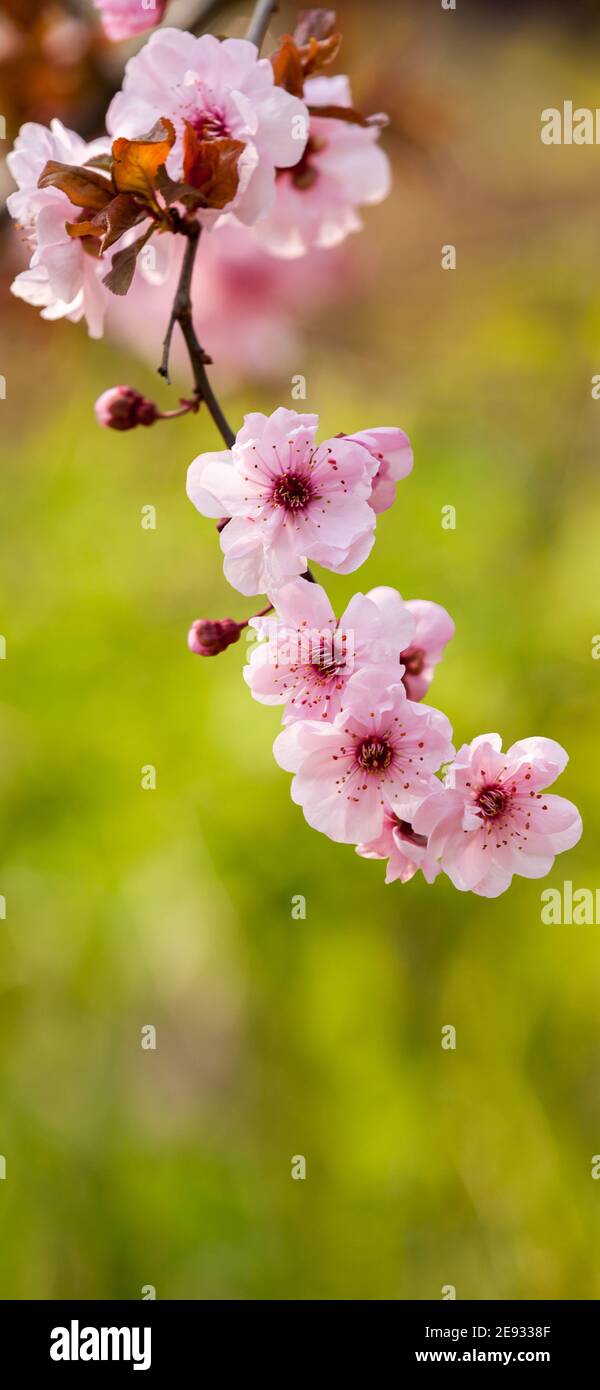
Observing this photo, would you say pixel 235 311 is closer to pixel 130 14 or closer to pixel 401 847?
pixel 130 14

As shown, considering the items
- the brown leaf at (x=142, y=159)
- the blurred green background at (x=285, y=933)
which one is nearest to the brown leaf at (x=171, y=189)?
the brown leaf at (x=142, y=159)

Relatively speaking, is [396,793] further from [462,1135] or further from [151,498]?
[151,498]

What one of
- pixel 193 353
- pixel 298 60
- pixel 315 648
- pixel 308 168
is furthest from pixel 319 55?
pixel 315 648

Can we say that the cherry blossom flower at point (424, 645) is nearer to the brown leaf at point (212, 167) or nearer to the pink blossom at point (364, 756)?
the pink blossom at point (364, 756)

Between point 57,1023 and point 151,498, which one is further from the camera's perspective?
point 151,498

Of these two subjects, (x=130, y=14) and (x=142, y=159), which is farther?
(x=130, y=14)

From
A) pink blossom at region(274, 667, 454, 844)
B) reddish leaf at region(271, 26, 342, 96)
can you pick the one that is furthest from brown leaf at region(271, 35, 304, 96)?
pink blossom at region(274, 667, 454, 844)

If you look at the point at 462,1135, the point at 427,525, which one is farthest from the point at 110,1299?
the point at 427,525

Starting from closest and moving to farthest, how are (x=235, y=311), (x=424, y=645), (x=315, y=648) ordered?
(x=315, y=648) → (x=424, y=645) → (x=235, y=311)
